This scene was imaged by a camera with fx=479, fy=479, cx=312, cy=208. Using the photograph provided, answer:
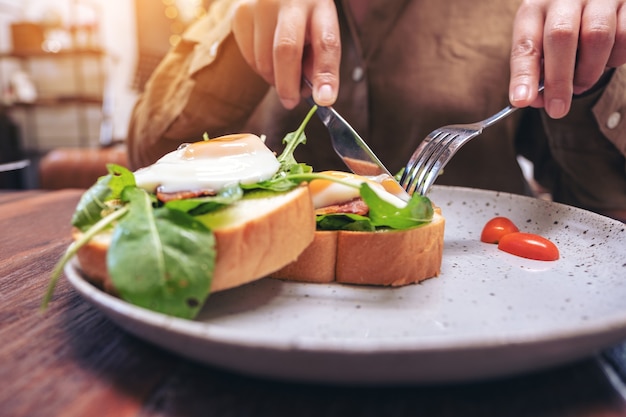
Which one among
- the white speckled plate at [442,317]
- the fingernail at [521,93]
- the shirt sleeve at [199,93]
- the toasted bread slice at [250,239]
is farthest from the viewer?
the shirt sleeve at [199,93]

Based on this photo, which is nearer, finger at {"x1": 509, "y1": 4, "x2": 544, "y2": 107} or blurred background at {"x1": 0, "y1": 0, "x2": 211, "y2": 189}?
finger at {"x1": 509, "y1": 4, "x2": 544, "y2": 107}

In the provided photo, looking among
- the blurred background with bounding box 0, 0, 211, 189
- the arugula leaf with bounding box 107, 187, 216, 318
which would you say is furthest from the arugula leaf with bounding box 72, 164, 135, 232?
the blurred background with bounding box 0, 0, 211, 189

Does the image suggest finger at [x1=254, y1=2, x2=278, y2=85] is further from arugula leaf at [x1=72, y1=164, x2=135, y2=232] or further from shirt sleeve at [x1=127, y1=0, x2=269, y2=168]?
arugula leaf at [x1=72, y1=164, x2=135, y2=232]

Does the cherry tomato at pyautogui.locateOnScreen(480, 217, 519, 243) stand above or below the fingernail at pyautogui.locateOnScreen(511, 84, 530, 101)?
below

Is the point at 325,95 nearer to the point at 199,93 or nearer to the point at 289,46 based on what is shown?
the point at 289,46

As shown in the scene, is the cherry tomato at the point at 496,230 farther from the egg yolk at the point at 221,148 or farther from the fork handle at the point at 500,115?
the egg yolk at the point at 221,148

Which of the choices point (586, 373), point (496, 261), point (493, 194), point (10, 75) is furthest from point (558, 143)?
point (10, 75)

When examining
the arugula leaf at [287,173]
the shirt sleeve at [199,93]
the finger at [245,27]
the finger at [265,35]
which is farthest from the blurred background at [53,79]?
the arugula leaf at [287,173]
